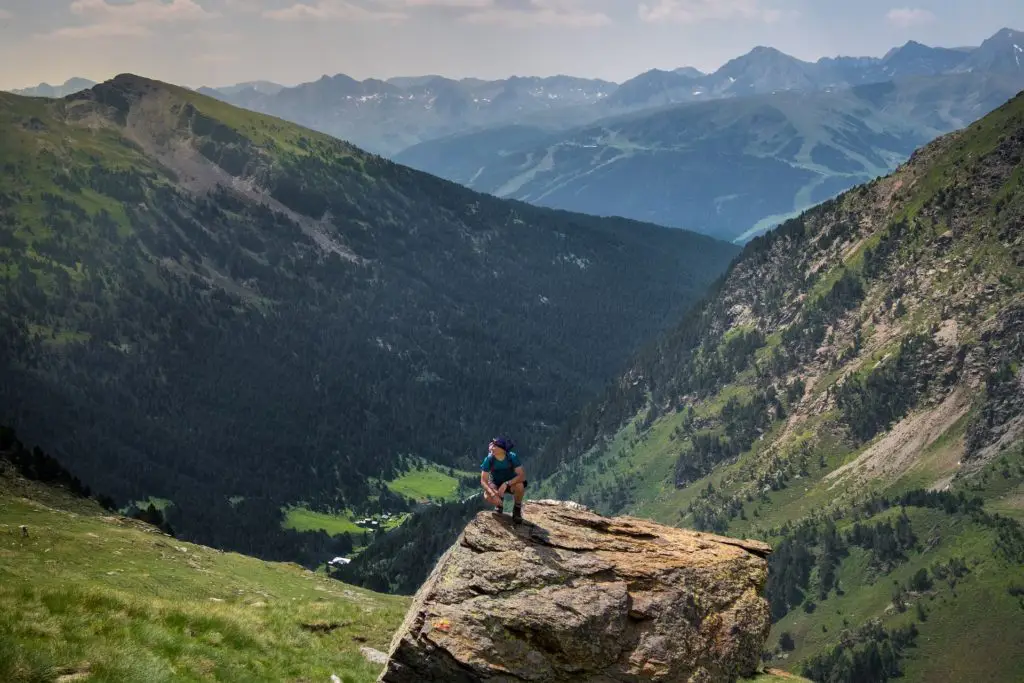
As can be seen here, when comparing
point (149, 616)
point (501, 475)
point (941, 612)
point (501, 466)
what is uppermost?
point (501, 466)

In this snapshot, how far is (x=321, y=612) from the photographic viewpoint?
1896 inches

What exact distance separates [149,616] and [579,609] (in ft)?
Result: 49.8

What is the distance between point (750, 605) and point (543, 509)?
29.7 feet

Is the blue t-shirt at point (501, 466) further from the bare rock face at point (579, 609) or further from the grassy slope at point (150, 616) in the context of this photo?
the grassy slope at point (150, 616)

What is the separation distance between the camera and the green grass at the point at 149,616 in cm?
2661

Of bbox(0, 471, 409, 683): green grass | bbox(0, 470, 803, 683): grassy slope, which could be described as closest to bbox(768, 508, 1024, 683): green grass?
bbox(0, 470, 803, 683): grassy slope

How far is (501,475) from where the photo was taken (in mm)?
35656

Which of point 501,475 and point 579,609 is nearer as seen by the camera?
point 579,609

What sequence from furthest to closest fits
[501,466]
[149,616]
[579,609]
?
[501,466], [579,609], [149,616]

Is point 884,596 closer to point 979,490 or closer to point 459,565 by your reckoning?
point 979,490

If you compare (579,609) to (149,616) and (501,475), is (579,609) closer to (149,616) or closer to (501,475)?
(501,475)

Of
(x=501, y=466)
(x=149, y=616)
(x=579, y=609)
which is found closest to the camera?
(x=149, y=616)

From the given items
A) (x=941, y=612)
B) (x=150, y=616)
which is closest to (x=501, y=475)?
(x=150, y=616)

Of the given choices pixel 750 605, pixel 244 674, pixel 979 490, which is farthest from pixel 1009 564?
pixel 244 674
